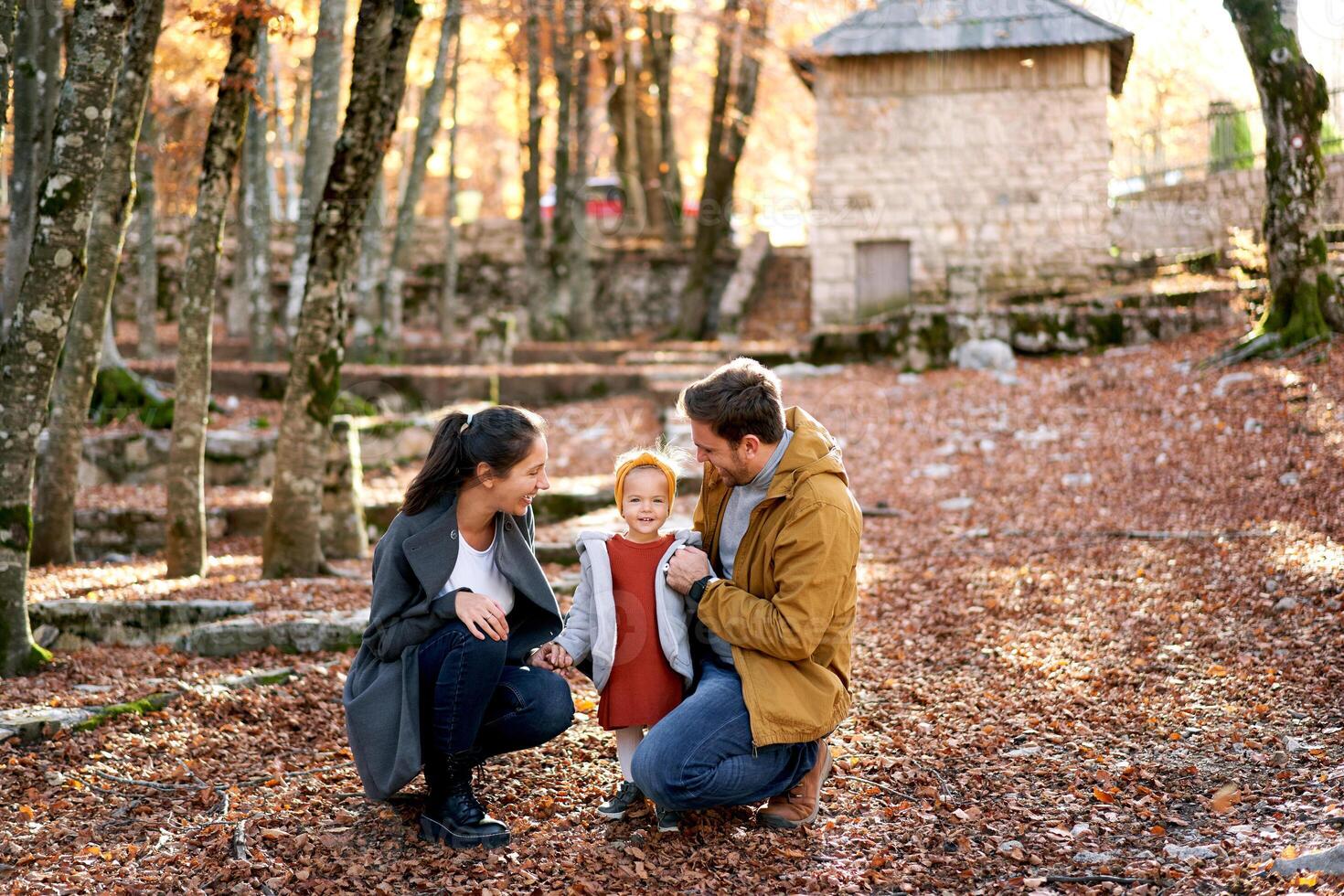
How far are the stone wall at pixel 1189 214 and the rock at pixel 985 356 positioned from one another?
15.2 ft

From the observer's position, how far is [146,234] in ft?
53.2

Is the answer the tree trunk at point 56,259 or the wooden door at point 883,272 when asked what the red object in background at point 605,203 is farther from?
the tree trunk at point 56,259

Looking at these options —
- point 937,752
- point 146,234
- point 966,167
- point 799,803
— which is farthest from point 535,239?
point 799,803

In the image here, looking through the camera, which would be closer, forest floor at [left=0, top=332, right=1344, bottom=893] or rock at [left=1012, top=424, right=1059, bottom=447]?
forest floor at [left=0, top=332, right=1344, bottom=893]

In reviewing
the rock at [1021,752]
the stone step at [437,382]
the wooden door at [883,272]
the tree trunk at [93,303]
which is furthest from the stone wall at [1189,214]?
the tree trunk at [93,303]

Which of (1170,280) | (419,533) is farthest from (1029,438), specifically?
(419,533)

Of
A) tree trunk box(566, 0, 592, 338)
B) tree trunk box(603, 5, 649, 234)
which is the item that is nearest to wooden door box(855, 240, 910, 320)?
tree trunk box(566, 0, 592, 338)

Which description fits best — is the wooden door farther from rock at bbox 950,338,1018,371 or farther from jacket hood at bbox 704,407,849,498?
jacket hood at bbox 704,407,849,498

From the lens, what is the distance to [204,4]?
762 cm

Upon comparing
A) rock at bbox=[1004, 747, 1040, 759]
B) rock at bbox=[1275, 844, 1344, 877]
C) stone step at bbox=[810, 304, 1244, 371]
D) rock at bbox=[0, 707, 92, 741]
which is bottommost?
rock at bbox=[1004, 747, 1040, 759]

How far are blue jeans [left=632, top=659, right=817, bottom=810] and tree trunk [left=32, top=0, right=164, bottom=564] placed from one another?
15.4 feet

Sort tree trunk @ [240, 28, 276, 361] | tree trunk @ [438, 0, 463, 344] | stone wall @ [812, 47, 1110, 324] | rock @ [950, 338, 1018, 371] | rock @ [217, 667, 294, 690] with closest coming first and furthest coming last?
1. rock @ [217, 667, 294, 690]
2. rock @ [950, 338, 1018, 371]
3. tree trunk @ [240, 28, 276, 361]
4. stone wall @ [812, 47, 1110, 324]
5. tree trunk @ [438, 0, 463, 344]

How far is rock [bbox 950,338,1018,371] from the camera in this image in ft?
45.8

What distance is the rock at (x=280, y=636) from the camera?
5.77m
